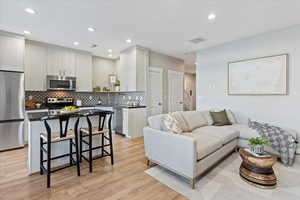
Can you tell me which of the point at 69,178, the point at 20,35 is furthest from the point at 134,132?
the point at 20,35

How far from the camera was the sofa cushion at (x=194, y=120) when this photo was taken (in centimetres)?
315

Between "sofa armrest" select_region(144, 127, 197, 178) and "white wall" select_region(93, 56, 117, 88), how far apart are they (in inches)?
149

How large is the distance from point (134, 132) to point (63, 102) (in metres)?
2.50

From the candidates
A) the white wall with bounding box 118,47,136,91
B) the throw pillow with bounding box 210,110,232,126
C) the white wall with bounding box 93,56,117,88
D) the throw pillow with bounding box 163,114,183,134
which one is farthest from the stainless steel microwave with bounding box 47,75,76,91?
the throw pillow with bounding box 210,110,232,126

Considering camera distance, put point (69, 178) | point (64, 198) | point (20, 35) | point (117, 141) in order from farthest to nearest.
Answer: point (117, 141) < point (20, 35) < point (69, 178) < point (64, 198)

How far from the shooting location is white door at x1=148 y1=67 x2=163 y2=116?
487cm

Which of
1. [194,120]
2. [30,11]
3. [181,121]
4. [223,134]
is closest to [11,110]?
[30,11]

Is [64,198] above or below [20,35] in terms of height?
below

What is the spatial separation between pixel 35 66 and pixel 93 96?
2021mm

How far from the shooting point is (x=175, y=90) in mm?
5684

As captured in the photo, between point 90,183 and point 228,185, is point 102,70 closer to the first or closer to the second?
point 90,183

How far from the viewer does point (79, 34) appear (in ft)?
11.5

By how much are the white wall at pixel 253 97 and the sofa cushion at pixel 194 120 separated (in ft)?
3.65

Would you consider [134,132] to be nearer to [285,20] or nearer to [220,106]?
[220,106]
